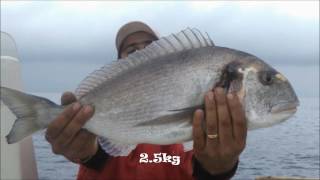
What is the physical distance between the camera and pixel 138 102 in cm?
385

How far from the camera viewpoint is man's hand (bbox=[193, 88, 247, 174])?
373 centimetres

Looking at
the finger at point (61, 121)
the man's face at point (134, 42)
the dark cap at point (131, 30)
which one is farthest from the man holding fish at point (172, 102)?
the dark cap at point (131, 30)

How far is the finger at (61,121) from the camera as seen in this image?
4.00 m

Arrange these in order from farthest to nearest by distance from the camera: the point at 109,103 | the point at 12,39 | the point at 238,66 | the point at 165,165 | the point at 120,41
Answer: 1. the point at 12,39
2. the point at 120,41
3. the point at 165,165
4. the point at 109,103
5. the point at 238,66

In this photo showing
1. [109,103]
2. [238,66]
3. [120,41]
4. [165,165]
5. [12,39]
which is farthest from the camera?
[12,39]

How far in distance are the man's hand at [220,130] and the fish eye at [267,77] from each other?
24cm

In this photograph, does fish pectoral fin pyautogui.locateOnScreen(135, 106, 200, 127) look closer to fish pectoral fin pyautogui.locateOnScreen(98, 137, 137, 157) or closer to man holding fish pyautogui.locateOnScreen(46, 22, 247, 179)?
man holding fish pyautogui.locateOnScreen(46, 22, 247, 179)

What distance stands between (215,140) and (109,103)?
35.3 inches

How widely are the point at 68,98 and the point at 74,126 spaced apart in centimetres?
24

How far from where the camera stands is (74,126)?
412 cm

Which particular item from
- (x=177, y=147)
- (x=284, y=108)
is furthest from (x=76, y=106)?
(x=177, y=147)

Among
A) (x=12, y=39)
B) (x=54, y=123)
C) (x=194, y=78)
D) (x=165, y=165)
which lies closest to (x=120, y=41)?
(x=165, y=165)

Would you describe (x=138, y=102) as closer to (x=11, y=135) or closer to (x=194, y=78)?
(x=194, y=78)

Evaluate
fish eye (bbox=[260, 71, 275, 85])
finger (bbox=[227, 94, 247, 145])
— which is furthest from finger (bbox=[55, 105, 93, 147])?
fish eye (bbox=[260, 71, 275, 85])
